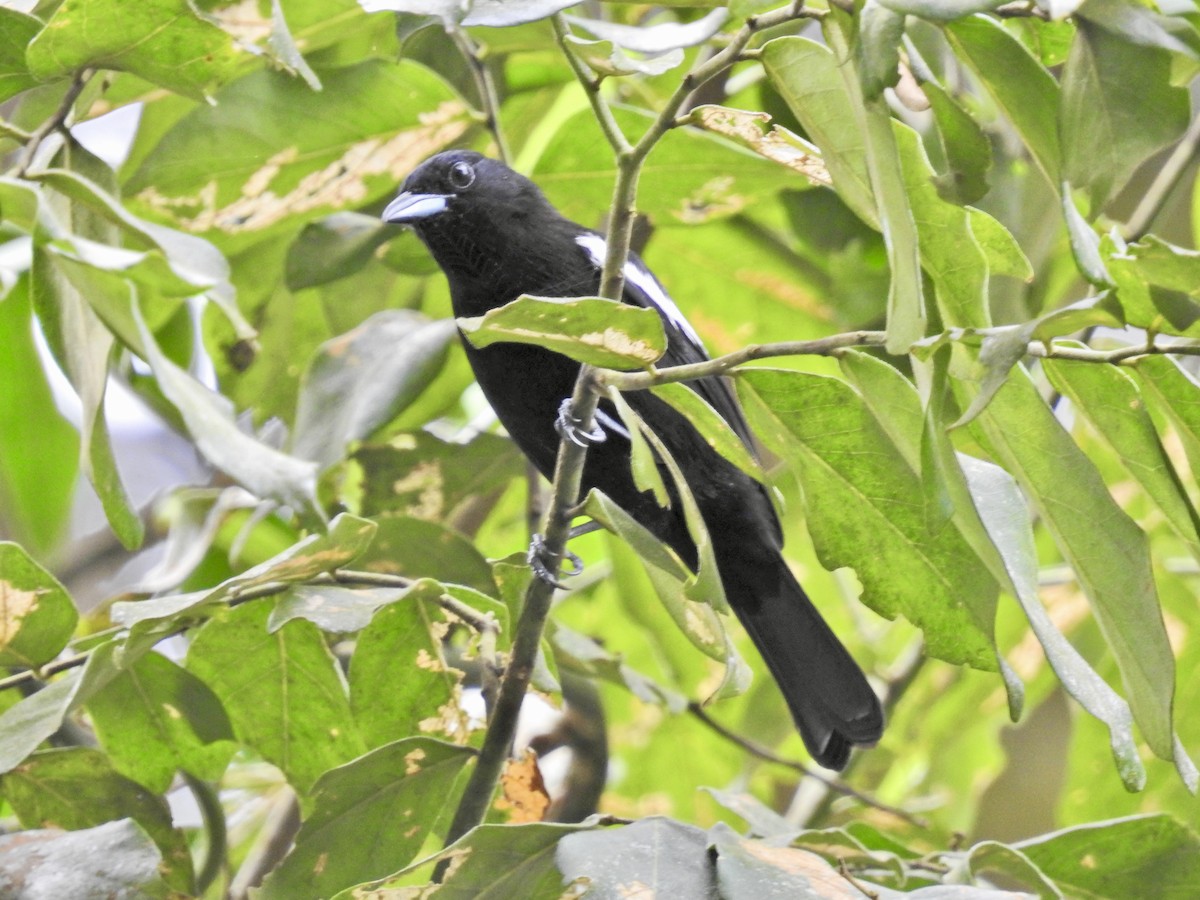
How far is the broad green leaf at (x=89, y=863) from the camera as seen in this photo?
143 centimetres

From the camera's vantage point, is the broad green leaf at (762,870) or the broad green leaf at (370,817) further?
the broad green leaf at (370,817)

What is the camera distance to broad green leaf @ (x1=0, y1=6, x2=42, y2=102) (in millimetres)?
1588

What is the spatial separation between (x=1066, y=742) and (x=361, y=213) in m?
2.77

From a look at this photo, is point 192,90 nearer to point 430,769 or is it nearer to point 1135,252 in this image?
point 430,769

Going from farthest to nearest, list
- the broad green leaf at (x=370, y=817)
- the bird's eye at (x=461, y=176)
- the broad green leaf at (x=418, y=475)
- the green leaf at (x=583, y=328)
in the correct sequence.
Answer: the bird's eye at (x=461, y=176), the broad green leaf at (x=418, y=475), the broad green leaf at (x=370, y=817), the green leaf at (x=583, y=328)

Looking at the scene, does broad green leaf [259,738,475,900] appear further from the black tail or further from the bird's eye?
the bird's eye

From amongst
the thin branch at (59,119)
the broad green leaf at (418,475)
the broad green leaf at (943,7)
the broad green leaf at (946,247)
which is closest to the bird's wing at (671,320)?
the broad green leaf at (418,475)

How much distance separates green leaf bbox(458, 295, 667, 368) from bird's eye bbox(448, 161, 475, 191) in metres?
1.52

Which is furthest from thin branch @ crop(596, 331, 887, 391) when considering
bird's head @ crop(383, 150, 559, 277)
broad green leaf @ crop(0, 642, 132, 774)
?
bird's head @ crop(383, 150, 559, 277)

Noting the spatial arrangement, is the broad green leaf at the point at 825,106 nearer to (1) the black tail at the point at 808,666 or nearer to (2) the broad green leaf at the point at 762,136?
(2) the broad green leaf at the point at 762,136

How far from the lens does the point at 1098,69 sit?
1.22 meters

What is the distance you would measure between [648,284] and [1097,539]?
56.9 inches

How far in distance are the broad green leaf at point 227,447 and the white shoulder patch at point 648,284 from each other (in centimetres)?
133

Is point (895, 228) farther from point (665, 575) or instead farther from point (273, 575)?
point (273, 575)
